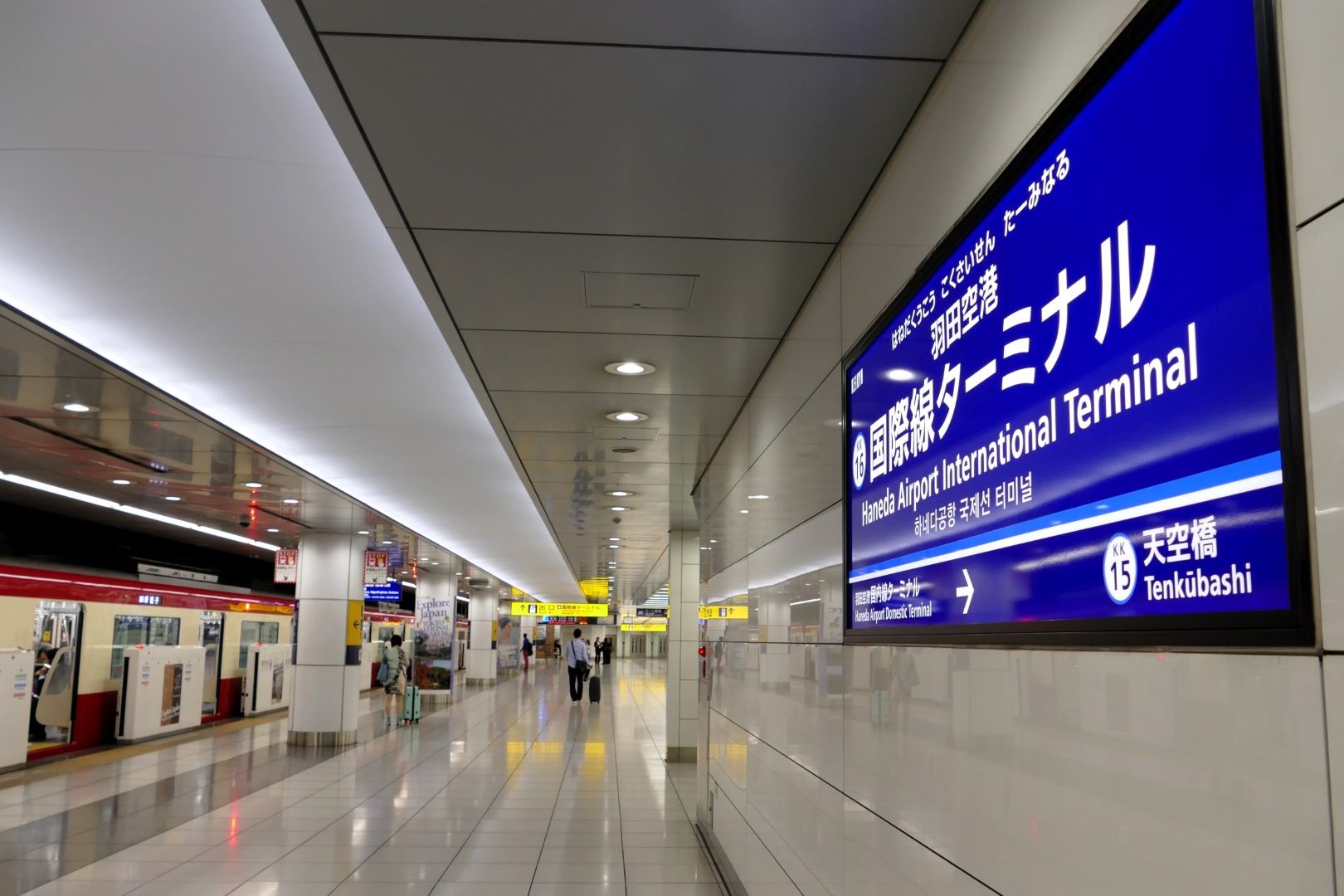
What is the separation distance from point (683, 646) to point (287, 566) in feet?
23.1

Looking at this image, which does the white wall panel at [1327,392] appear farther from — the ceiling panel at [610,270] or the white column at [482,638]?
the white column at [482,638]

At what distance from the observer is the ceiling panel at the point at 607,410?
6.68 metres

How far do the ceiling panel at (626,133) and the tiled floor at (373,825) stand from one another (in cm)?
453

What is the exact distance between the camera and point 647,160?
3.36 meters

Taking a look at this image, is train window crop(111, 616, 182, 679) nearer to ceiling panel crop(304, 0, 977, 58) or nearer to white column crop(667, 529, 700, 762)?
white column crop(667, 529, 700, 762)

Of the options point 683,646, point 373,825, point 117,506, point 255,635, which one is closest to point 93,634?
point 117,506

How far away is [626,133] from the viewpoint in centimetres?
318

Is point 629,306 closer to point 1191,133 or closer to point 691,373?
point 691,373

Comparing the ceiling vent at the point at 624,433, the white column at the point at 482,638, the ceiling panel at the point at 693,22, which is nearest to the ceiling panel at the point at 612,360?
the ceiling vent at the point at 624,433

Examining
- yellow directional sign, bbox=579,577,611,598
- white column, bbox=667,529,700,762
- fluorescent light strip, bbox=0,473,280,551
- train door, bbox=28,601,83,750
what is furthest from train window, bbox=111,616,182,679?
yellow directional sign, bbox=579,577,611,598

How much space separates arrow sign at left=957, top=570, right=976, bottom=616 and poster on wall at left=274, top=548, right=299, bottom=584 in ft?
50.3

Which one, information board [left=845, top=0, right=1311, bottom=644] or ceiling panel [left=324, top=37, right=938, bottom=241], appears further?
ceiling panel [left=324, top=37, right=938, bottom=241]

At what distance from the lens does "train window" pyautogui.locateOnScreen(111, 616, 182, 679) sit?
48.3 ft

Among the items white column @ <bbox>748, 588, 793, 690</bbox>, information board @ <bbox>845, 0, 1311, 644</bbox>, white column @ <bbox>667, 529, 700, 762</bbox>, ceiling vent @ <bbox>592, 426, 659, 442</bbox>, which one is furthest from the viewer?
white column @ <bbox>667, 529, 700, 762</bbox>
